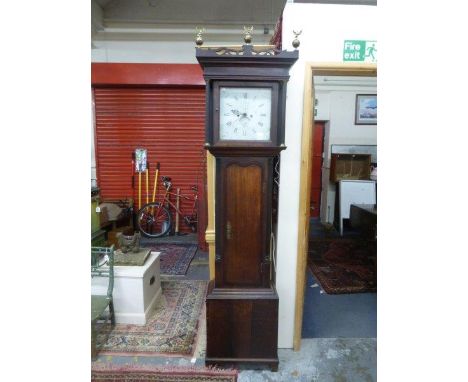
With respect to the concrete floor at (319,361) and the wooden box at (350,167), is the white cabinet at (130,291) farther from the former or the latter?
the wooden box at (350,167)

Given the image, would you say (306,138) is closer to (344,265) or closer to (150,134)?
(344,265)

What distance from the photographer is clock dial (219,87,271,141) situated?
1576 mm

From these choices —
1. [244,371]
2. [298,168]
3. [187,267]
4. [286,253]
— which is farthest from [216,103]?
[187,267]

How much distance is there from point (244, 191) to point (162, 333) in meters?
1.40

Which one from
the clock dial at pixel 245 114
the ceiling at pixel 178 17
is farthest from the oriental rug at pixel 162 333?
the ceiling at pixel 178 17

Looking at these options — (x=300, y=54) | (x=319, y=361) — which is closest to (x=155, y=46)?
(x=300, y=54)

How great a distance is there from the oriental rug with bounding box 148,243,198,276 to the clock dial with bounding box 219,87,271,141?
226 cm

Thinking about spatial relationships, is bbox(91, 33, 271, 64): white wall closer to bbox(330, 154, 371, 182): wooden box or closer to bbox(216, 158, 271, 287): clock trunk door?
bbox(330, 154, 371, 182): wooden box

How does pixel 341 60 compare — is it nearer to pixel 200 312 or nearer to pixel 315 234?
pixel 200 312

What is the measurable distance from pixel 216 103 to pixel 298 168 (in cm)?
71

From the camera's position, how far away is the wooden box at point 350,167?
530 centimetres

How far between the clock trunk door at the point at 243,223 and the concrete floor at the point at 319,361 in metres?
0.63

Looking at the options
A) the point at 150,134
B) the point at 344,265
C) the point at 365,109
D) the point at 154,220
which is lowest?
the point at 344,265

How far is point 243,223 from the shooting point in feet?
5.57
